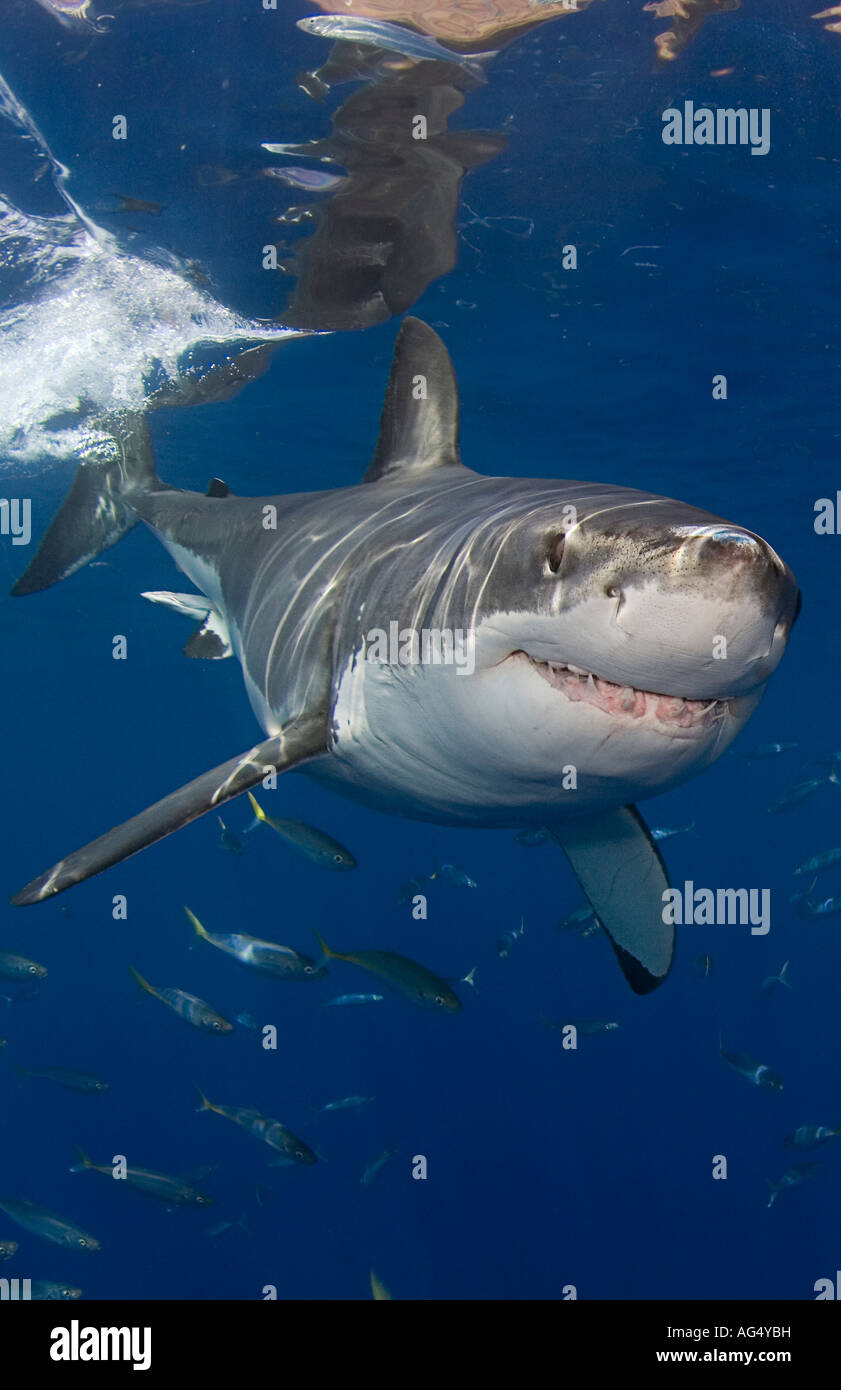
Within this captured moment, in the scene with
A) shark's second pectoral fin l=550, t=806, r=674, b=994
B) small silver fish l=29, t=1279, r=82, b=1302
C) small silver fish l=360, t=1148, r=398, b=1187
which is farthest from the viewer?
small silver fish l=360, t=1148, r=398, b=1187

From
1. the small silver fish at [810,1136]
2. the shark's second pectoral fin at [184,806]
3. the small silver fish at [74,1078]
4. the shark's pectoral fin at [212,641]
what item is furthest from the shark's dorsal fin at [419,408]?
the small silver fish at [810,1136]

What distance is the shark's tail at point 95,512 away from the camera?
26.4 ft

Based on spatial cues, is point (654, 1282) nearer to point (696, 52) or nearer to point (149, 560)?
point (696, 52)

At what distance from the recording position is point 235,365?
1430cm

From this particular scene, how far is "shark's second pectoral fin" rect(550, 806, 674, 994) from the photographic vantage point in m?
4.41

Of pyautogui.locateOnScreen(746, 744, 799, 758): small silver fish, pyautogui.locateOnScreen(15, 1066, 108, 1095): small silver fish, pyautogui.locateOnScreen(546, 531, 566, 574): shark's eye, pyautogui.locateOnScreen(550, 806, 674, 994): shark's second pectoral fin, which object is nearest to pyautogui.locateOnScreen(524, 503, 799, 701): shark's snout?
pyautogui.locateOnScreen(546, 531, 566, 574): shark's eye

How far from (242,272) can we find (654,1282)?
1940cm

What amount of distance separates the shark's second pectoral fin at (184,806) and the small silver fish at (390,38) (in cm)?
540

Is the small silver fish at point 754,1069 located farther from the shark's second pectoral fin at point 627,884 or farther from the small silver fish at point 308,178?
the small silver fish at point 308,178

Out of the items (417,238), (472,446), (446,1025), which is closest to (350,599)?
(417,238)

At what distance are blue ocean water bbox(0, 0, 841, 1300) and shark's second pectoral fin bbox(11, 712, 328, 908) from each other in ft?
21.8

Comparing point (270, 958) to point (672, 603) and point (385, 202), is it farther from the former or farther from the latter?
point (385, 202)

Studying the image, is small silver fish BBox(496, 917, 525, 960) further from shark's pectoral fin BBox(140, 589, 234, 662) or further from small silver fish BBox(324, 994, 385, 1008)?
shark's pectoral fin BBox(140, 589, 234, 662)

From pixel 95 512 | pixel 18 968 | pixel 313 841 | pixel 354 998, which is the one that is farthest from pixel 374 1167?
pixel 95 512
